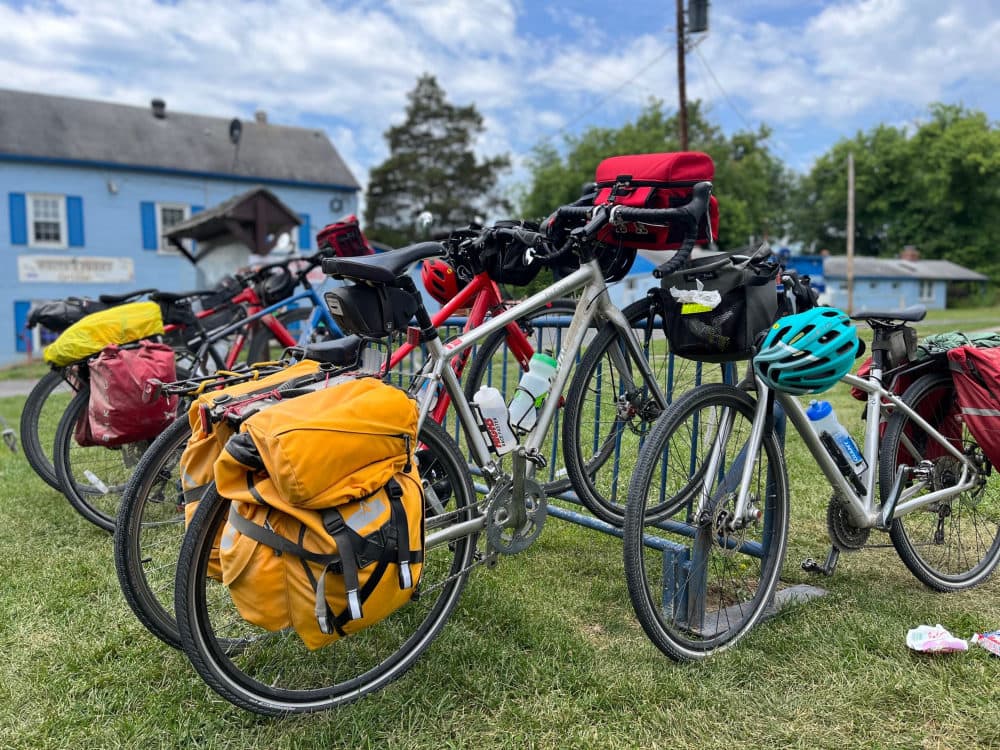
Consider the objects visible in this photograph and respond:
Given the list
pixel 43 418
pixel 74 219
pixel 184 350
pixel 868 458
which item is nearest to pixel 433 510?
pixel 868 458

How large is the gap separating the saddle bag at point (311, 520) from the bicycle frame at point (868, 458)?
112cm

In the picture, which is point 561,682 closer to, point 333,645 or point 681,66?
point 333,645

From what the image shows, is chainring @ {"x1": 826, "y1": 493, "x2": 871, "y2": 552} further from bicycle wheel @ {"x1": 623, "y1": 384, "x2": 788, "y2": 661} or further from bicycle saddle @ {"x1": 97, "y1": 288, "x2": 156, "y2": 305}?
bicycle saddle @ {"x1": 97, "y1": 288, "x2": 156, "y2": 305}

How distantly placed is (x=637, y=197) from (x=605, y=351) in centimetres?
59

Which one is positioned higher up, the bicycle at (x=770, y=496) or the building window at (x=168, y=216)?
the building window at (x=168, y=216)

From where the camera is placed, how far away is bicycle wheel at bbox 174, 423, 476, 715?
203 centimetres

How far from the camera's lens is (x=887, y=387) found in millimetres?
3100

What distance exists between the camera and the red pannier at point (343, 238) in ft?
13.6

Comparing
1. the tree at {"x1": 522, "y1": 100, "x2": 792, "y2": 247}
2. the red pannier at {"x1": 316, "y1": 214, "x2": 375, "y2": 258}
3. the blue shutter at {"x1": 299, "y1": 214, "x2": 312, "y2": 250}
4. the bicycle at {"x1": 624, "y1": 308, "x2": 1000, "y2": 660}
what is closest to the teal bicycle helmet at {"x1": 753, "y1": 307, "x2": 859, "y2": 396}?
the bicycle at {"x1": 624, "y1": 308, "x2": 1000, "y2": 660}

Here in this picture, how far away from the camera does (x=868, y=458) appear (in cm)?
287

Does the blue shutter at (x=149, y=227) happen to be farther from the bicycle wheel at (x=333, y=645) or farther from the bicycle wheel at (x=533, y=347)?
the bicycle wheel at (x=333, y=645)

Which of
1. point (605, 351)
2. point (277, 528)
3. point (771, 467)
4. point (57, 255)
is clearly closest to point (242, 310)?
point (605, 351)

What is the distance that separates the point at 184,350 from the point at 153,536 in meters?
1.87

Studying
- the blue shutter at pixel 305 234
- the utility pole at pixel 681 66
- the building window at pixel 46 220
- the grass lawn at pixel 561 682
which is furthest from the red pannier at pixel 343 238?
the blue shutter at pixel 305 234
